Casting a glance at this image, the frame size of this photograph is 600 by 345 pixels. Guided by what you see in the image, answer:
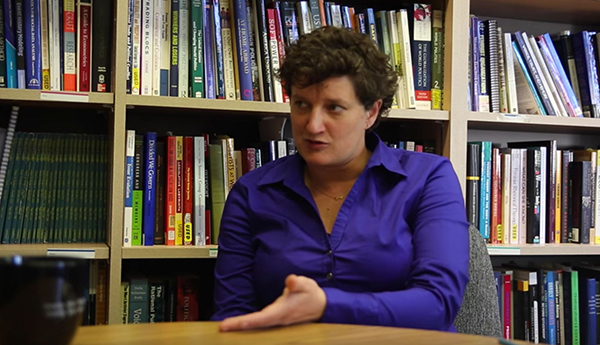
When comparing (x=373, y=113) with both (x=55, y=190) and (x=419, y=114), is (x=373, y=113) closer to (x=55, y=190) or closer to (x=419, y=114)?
(x=419, y=114)

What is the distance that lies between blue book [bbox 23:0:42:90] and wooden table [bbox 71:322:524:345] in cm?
Result: 108

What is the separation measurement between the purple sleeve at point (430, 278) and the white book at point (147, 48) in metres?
0.81

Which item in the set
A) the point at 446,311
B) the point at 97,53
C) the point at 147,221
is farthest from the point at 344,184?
the point at 97,53

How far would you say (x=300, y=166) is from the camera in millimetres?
1515

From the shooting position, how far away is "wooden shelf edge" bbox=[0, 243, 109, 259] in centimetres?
163

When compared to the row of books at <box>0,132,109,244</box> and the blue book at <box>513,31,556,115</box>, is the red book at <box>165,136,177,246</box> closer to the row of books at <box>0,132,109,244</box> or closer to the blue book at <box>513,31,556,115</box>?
the row of books at <box>0,132,109,244</box>

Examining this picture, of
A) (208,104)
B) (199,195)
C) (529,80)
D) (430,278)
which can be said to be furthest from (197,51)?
(529,80)

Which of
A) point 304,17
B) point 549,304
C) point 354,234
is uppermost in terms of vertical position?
point 304,17

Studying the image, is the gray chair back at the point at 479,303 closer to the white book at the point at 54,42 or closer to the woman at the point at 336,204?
the woman at the point at 336,204

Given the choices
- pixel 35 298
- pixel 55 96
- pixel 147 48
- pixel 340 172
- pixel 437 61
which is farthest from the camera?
pixel 437 61

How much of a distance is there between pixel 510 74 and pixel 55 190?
1425mm

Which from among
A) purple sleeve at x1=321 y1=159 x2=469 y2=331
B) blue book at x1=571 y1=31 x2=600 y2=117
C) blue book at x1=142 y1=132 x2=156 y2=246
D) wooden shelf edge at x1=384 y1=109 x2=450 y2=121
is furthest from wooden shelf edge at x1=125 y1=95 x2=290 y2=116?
blue book at x1=571 y1=31 x2=600 y2=117

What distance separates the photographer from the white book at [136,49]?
1.73 metres

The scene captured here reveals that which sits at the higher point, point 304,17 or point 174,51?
point 304,17
